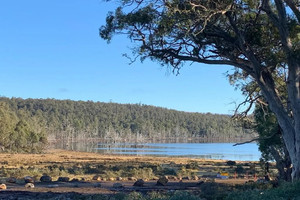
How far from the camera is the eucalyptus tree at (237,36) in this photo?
12.2m

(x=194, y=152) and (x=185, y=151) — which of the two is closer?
(x=194, y=152)

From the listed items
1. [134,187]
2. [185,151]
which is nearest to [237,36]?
[134,187]

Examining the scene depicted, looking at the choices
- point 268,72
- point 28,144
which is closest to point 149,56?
point 268,72

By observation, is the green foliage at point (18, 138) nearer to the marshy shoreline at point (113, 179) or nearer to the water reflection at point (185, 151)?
the water reflection at point (185, 151)

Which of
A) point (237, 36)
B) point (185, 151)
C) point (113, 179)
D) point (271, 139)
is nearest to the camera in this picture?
point (237, 36)

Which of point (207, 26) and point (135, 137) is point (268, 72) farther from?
point (135, 137)

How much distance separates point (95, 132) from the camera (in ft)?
634

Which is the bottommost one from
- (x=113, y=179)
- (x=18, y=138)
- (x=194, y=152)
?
(x=194, y=152)

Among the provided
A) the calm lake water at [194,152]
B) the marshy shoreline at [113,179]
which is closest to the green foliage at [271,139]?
the marshy shoreline at [113,179]

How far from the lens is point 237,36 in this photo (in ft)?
42.3

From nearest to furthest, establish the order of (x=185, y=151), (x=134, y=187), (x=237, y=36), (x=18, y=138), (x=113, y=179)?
(x=237, y=36) → (x=134, y=187) → (x=113, y=179) → (x=18, y=138) → (x=185, y=151)

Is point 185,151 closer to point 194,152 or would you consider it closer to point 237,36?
point 194,152

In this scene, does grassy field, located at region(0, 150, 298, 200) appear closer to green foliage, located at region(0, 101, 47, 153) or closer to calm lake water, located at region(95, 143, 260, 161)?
calm lake water, located at region(95, 143, 260, 161)

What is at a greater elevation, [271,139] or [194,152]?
[271,139]
